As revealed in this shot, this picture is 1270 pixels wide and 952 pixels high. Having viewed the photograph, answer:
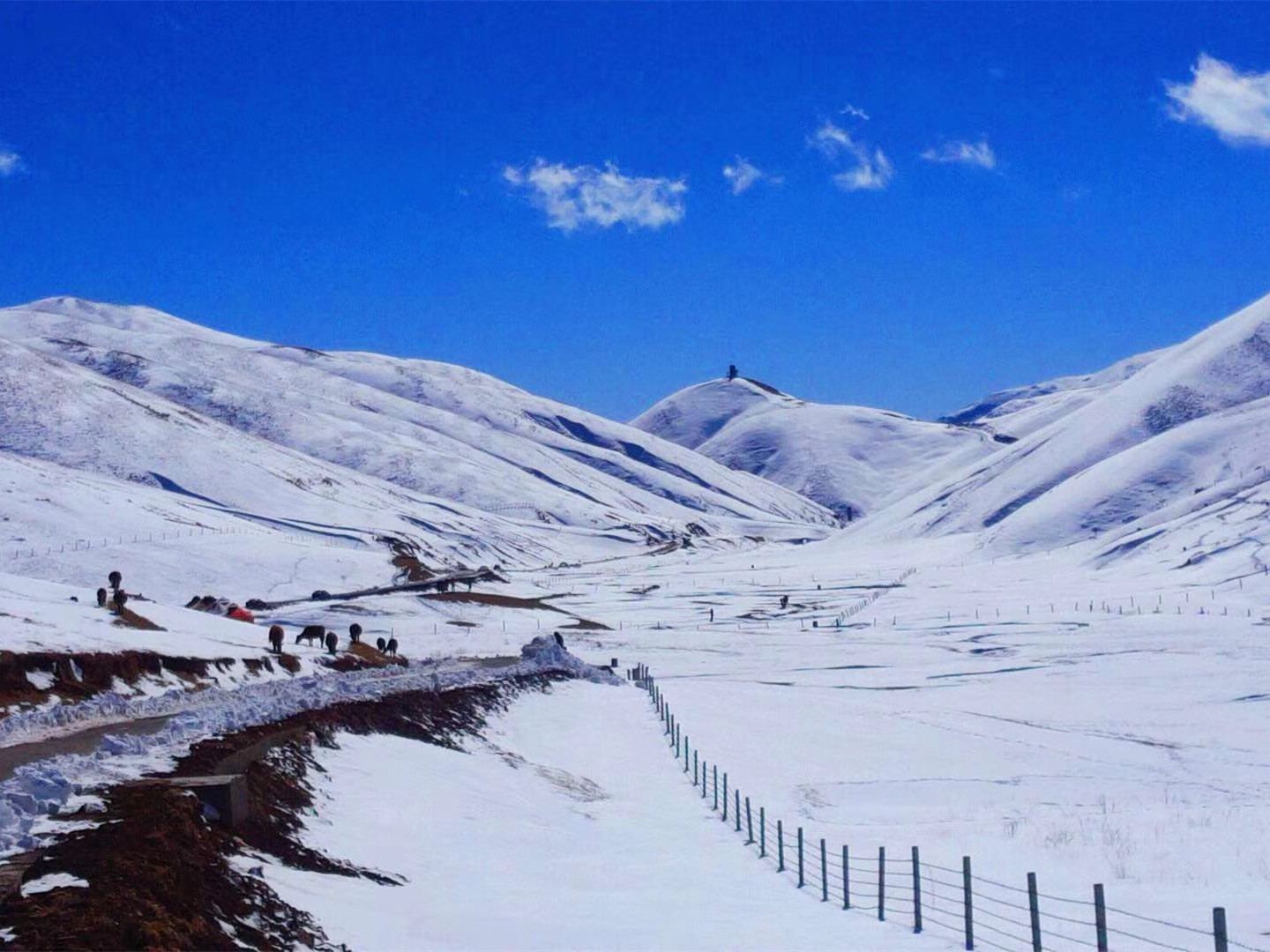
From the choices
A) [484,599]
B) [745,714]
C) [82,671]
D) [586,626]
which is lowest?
[745,714]

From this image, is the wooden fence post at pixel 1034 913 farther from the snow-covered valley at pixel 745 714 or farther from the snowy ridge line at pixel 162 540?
the snowy ridge line at pixel 162 540

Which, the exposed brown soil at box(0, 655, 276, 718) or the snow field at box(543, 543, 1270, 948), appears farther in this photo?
the exposed brown soil at box(0, 655, 276, 718)

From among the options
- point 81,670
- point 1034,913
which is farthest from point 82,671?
point 1034,913

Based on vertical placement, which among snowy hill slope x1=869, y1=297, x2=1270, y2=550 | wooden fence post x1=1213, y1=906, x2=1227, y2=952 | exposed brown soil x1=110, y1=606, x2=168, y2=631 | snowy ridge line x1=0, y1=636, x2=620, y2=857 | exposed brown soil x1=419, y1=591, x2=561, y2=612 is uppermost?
snowy hill slope x1=869, y1=297, x2=1270, y2=550

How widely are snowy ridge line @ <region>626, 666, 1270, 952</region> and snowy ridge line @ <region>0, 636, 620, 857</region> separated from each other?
28.3 ft

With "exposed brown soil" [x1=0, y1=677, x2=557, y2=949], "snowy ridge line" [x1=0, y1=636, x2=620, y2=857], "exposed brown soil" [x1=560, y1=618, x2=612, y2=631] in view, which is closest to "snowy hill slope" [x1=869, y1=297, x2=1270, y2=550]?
"exposed brown soil" [x1=560, y1=618, x2=612, y2=631]

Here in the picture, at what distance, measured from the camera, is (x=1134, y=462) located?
144 metres

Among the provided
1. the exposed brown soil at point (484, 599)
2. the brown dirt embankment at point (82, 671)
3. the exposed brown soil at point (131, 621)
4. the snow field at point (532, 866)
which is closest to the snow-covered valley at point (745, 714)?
the snow field at point (532, 866)

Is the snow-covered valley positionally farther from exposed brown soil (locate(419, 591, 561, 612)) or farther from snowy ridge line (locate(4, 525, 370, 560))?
snowy ridge line (locate(4, 525, 370, 560))

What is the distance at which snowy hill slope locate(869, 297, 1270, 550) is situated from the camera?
432 feet

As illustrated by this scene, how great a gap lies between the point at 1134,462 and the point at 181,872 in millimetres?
145097

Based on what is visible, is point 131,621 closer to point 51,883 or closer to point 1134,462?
point 51,883

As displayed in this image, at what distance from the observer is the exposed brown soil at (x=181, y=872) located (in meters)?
9.03

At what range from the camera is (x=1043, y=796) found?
92.0 ft
